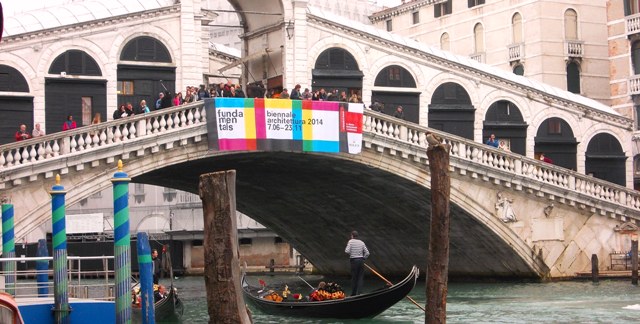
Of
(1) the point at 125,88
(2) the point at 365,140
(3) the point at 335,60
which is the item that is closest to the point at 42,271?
(1) the point at 125,88

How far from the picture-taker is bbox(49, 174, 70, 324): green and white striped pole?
56.0 ft

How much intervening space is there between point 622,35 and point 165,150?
1802cm

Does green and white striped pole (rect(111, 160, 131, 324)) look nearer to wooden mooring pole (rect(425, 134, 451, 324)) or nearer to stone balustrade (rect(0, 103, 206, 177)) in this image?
wooden mooring pole (rect(425, 134, 451, 324))

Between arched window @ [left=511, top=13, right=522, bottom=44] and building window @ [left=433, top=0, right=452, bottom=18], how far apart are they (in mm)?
4268

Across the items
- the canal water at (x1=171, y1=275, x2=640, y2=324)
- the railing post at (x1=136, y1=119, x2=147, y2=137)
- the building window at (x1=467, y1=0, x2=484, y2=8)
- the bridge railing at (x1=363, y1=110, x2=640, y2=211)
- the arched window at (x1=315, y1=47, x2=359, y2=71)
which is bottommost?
the canal water at (x1=171, y1=275, x2=640, y2=324)

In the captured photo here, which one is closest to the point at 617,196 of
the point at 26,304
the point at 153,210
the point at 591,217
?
the point at 591,217

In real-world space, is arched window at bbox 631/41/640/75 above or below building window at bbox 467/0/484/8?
below

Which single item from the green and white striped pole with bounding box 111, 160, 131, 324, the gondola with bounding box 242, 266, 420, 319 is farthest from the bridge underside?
the green and white striped pole with bounding box 111, 160, 131, 324

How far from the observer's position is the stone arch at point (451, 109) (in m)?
32.9

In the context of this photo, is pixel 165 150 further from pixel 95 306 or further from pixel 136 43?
pixel 95 306

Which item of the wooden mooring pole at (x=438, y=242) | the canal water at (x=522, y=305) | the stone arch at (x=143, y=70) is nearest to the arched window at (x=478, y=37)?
the canal water at (x=522, y=305)

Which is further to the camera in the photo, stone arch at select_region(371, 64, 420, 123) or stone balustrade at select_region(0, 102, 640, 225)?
stone arch at select_region(371, 64, 420, 123)

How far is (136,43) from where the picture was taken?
95.6 ft

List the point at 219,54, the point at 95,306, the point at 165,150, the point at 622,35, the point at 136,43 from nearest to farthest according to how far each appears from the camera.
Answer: the point at 95,306
the point at 165,150
the point at 136,43
the point at 219,54
the point at 622,35
